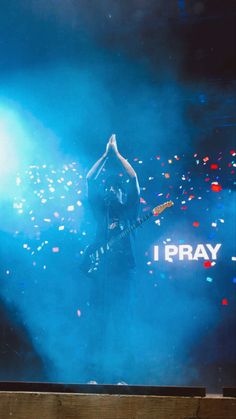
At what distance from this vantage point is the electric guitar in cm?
484

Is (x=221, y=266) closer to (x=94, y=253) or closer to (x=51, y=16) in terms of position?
(x=94, y=253)

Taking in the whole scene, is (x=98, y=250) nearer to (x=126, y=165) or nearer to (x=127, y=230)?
(x=127, y=230)

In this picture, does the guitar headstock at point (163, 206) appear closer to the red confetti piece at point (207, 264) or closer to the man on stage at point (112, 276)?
the man on stage at point (112, 276)

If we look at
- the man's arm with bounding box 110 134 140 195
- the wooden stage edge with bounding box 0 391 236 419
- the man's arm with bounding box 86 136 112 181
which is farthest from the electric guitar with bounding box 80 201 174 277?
the wooden stage edge with bounding box 0 391 236 419

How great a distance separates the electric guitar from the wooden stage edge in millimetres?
3611

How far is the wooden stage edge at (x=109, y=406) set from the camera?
118 cm

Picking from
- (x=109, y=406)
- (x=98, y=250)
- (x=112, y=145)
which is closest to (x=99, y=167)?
(x=112, y=145)

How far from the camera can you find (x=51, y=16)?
15.2 ft

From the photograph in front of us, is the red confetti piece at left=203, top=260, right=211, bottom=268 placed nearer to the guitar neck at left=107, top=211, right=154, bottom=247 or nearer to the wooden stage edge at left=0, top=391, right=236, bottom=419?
the guitar neck at left=107, top=211, right=154, bottom=247

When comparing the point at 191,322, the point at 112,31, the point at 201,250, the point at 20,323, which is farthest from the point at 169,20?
the point at 20,323

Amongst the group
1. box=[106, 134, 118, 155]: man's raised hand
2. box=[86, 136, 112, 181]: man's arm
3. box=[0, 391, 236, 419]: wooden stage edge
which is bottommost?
box=[0, 391, 236, 419]: wooden stage edge

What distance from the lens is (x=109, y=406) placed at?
1.21m

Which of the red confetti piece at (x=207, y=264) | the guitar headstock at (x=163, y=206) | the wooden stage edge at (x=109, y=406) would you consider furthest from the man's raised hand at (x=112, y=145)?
the wooden stage edge at (x=109, y=406)

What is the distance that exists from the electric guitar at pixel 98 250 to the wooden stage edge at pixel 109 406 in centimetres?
361
